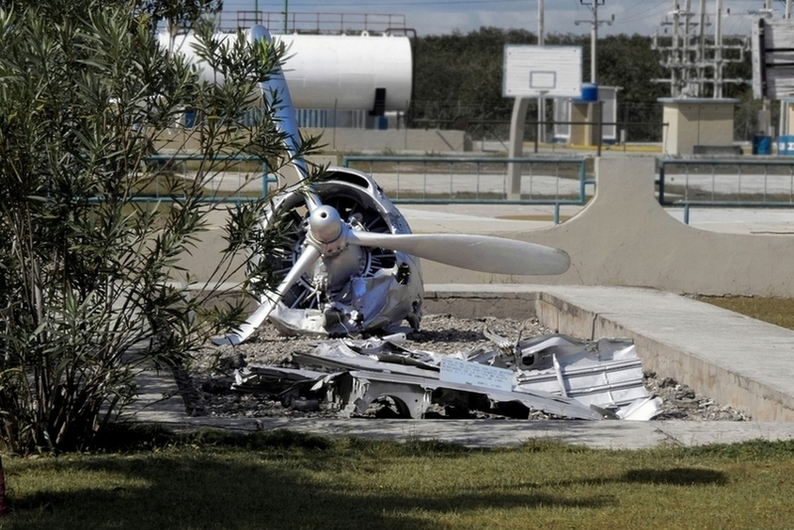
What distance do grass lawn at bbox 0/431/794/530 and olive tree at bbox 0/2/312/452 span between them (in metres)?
0.47

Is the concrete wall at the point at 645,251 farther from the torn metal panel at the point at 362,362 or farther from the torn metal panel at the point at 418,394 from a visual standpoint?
the torn metal panel at the point at 418,394

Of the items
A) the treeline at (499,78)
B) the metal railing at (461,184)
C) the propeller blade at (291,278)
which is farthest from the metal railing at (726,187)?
the treeline at (499,78)

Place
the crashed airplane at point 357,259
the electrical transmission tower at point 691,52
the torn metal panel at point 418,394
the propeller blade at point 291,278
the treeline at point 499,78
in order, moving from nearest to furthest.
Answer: the torn metal panel at point 418,394 → the propeller blade at point 291,278 → the crashed airplane at point 357,259 → the electrical transmission tower at point 691,52 → the treeline at point 499,78

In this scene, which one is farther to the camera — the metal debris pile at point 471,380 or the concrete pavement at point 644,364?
the metal debris pile at point 471,380

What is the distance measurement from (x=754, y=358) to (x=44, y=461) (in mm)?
6217

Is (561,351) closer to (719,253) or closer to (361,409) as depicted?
(361,409)

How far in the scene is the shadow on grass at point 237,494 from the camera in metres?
5.92

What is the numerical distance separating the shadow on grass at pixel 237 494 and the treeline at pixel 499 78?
5311 cm

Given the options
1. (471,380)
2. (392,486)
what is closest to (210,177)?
(471,380)

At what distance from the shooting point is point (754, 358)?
10.8 meters

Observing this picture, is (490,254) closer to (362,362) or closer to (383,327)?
(383,327)

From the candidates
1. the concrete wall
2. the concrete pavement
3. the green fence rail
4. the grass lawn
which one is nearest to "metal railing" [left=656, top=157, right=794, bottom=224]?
the concrete wall

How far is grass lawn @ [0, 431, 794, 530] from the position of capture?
19.7 ft

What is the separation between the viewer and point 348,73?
154 feet
